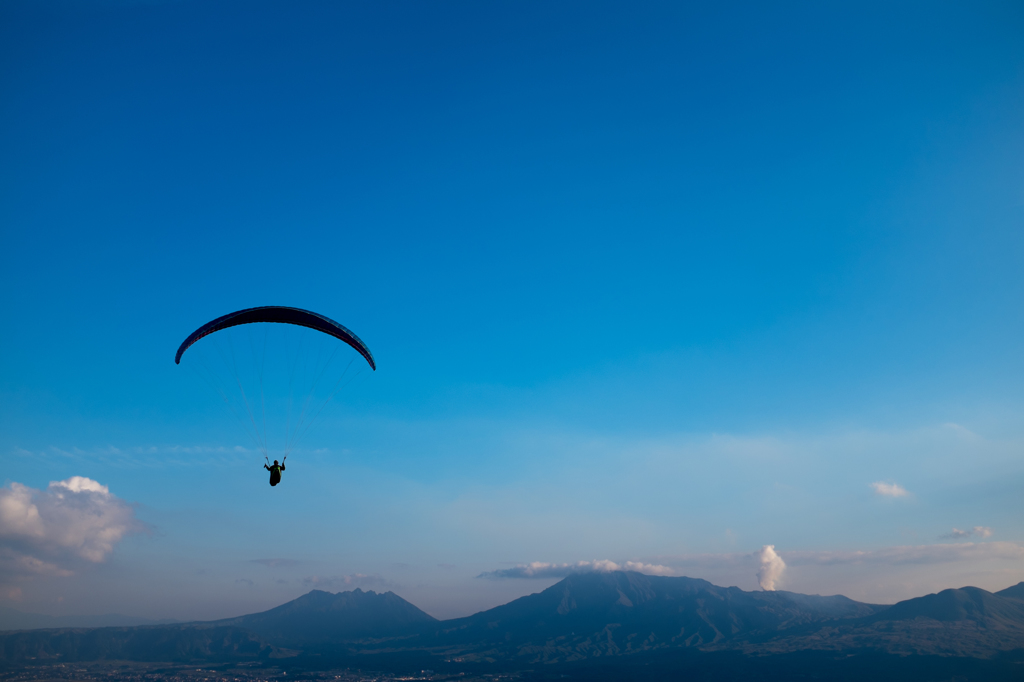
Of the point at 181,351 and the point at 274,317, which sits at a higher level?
the point at 274,317

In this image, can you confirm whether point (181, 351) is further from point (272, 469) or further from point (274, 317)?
point (272, 469)

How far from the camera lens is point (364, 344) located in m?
39.3

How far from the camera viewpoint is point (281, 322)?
3925 cm

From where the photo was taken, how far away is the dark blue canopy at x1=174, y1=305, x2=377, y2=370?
36.7m

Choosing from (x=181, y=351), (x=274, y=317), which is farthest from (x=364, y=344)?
(x=181, y=351)

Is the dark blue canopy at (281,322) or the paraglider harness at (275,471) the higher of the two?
the dark blue canopy at (281,322)

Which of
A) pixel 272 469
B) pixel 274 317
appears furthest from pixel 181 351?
pixel 272 469

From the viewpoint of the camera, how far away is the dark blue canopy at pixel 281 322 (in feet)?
120

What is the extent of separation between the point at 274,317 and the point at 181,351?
245 inches

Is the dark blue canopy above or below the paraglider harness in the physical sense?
above

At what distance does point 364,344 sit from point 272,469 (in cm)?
1218

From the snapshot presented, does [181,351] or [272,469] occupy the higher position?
[181,351]

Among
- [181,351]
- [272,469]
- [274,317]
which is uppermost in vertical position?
[274,317]

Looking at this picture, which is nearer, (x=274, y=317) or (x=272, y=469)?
(x=274, y=317)
